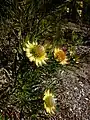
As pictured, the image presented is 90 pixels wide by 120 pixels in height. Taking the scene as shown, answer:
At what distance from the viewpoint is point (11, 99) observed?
2.23m

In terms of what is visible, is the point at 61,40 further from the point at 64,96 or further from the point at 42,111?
the point at 42,111

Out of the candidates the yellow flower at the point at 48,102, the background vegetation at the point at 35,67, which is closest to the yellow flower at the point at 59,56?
the background vegetation at the point at 35,67

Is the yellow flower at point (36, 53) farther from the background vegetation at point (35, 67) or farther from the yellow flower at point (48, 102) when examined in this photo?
the yellow flower at point (48, 102)

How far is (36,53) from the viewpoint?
2131mm

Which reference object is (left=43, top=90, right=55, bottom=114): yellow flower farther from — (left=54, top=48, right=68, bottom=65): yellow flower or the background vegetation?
(left=54, top=48, right=68, bottom=65): yellow flower

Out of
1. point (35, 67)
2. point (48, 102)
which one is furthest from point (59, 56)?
point (48, 102)

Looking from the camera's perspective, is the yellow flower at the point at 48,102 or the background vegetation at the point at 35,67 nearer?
the yellow flower at the point at 48,102

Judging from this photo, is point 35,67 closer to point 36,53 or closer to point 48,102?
point 36,53

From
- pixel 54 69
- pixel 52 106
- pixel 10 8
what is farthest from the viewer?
pixel 10 8

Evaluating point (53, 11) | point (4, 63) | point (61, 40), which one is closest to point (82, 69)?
point (61, 40)

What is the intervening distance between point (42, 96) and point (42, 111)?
0.23m

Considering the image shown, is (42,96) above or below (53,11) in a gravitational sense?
below

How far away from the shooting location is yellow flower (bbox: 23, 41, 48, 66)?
2.09 m

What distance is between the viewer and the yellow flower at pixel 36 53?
2.09m
